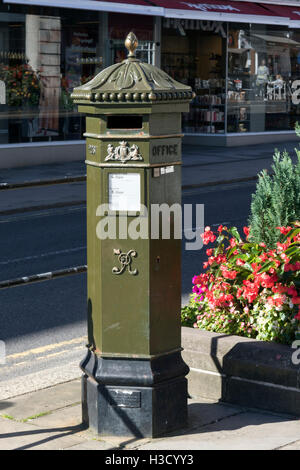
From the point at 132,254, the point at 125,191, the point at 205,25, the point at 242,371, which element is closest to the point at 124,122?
the point at 125,191

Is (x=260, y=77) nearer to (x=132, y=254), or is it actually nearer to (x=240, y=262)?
(x=240, y=262)

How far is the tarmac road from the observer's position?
22.9 ft

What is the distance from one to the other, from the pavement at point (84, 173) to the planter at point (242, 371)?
783 centimetres

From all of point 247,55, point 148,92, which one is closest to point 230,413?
point 148,92

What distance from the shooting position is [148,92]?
493 centimetres

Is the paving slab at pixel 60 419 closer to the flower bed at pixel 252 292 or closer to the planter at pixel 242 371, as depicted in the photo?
the planter at pixel 242 371

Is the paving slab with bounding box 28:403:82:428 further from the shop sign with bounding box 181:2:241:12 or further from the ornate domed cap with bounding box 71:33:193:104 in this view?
the shop sign with bounding box 181:2:241:12

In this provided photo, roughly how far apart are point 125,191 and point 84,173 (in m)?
15.0

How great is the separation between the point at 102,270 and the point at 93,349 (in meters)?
0.52

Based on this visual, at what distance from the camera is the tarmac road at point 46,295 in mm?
6965

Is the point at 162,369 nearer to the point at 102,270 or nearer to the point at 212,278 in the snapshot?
the point at 102,270

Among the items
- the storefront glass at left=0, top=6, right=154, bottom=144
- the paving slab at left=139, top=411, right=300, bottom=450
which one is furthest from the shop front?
the paving slab at left=139, top=411, right=300, bottom=450

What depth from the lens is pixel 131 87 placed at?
5.00 meters

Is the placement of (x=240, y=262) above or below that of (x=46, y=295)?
above
